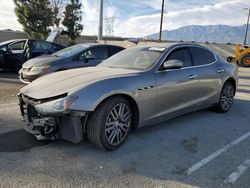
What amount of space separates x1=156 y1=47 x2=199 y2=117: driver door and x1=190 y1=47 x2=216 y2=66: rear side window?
163mm

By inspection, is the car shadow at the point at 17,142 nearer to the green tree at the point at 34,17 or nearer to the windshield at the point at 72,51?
the windshield at the point at 72,51

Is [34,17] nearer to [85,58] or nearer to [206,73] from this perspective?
[85,58]

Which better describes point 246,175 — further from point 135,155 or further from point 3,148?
point 3,148

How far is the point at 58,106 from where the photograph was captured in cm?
360

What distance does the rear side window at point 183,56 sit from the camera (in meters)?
5.05

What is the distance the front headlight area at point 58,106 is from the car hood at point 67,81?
0.13 metres

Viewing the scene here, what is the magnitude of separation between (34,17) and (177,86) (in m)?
30.5

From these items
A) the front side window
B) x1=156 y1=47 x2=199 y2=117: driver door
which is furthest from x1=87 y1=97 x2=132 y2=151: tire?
the front side window

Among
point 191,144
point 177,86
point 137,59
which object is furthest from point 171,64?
point 191,144

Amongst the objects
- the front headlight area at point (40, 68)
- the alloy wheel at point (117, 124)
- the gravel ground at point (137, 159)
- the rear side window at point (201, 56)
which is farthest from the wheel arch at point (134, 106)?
the front headlight area at point (40, 68)

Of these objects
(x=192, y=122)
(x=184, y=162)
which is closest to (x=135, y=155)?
(x=184, y=162)

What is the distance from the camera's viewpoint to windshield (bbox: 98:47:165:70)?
4.73 metres

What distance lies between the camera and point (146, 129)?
4988 millimetres

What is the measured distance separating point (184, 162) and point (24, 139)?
2292mm
